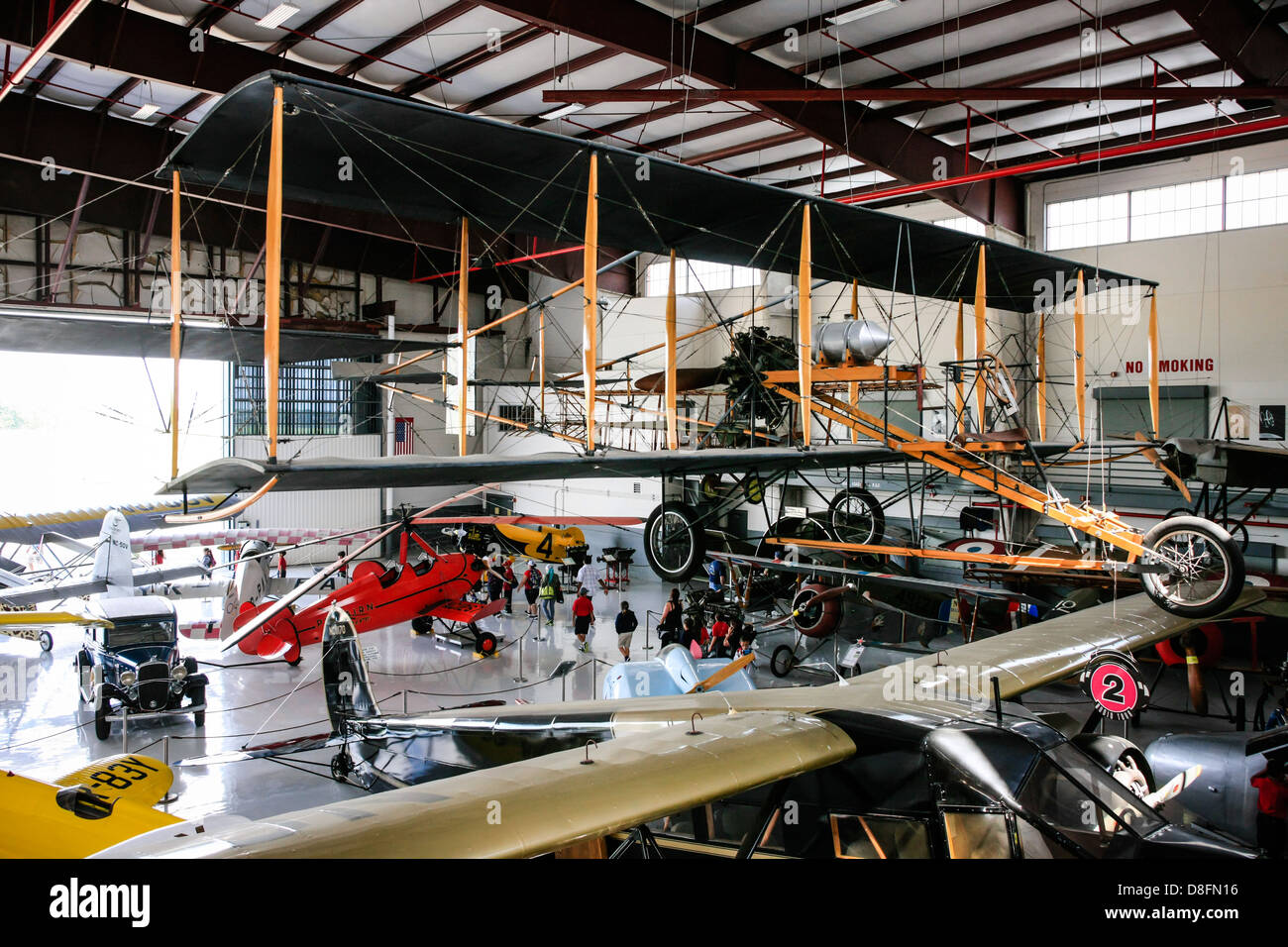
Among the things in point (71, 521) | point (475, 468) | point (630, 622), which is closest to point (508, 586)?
point (630, 622)

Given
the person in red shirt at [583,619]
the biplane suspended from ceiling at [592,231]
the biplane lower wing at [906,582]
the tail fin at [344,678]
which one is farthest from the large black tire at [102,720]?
the biplane lower wing at [906,582]

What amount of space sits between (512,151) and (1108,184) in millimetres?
13846

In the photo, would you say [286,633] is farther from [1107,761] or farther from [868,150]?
[868,150]

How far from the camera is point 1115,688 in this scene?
4.84m

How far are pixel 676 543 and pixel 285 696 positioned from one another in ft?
17.5

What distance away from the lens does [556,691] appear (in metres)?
10.1

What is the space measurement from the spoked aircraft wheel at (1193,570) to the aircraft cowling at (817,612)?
4.16m

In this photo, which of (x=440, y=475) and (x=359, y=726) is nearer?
(x=440, y=475)

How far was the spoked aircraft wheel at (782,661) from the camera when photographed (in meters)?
10.2

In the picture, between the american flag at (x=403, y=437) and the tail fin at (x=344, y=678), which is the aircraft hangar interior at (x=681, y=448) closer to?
the tail fin at (x=344, y=678)

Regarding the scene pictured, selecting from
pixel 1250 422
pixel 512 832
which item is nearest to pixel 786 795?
pixel 512 832

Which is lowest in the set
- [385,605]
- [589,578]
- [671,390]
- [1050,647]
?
[589,578]

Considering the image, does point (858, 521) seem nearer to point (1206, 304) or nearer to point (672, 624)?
point (672, 624)

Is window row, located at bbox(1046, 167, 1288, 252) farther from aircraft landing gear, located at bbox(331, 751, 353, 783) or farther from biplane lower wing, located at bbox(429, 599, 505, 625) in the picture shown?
aircraft landing gear, located at bbox(331, 751, 353, 783)
